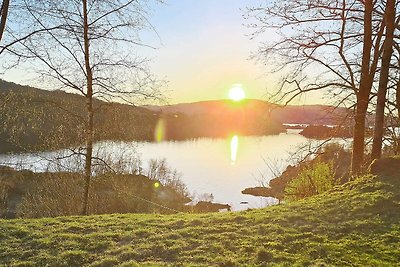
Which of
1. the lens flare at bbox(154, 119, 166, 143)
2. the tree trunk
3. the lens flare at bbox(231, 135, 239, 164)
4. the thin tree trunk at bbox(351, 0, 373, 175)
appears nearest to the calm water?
the lens flare at bbox(231, 135, 239, 164)

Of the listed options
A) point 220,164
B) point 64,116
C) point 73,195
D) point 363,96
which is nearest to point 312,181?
point 363,96

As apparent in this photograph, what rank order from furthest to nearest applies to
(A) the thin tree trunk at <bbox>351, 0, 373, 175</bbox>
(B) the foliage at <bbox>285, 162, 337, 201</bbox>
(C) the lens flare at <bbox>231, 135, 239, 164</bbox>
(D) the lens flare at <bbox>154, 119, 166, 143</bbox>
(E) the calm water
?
1. (C) the lens flare at <bbox>231, 135, 239, 164</bbox>
2. (E) the calm water
3. (D) the lens flare at <bbox>154, 119, 166, 143</bbox>
4. (B) the foliage at <bbox>285, 162, 337, 201</bbox>
5. (A) the thin tree trunk at <bbox>351, 0, 373, 175</bbox>

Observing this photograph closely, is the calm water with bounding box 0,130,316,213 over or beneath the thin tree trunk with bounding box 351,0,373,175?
beneath

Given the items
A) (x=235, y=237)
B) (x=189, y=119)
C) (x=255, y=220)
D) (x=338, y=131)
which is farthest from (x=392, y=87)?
(x=189, y=119)

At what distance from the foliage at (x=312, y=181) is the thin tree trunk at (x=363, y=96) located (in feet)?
11.0

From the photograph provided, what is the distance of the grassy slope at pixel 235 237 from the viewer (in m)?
4.72

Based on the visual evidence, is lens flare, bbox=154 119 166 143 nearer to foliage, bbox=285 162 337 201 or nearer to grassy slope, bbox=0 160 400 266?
foliage, bbox=285 162 337 201

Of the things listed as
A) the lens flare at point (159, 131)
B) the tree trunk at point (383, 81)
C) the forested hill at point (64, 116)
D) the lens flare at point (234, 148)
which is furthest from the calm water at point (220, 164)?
the tree trunk at point (383, 81)

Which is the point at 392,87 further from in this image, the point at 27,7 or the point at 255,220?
the point at 27,7

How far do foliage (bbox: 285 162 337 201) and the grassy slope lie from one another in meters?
6.24

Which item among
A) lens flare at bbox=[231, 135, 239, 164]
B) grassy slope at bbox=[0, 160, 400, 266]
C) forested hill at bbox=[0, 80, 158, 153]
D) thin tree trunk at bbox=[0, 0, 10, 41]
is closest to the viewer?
grassy slope at bbox=[0, 160, 400, 266]

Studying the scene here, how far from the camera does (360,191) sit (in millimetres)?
7133

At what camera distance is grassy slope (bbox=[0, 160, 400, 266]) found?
4.72m

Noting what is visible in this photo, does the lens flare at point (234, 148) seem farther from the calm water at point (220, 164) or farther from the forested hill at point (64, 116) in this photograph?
the forested hill at point (64, 116)
